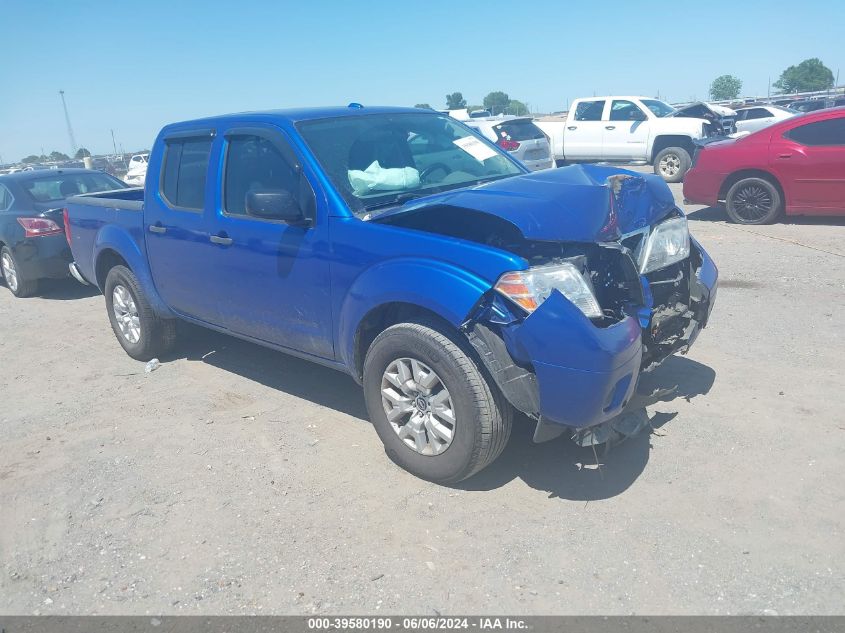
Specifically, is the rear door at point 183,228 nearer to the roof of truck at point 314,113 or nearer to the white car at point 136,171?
the roof of truck at point 314,113

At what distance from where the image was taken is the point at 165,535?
3510mm

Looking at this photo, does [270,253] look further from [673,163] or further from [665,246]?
[673,163]

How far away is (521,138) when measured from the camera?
14594mm

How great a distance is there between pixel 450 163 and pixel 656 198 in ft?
4.49

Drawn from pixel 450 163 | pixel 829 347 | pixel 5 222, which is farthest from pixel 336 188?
pixel 5 222

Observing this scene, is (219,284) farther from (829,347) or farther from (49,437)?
(829,347)

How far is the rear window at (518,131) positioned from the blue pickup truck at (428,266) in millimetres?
9623

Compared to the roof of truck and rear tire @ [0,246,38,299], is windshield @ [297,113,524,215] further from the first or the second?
rear tire @ [0,246,38,299]

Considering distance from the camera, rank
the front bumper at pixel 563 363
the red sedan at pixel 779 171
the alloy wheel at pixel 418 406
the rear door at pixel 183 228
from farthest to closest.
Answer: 1. the red sedan at pixel 779 171
2. the rear door at pixel 183 228
3. the alloy wheel at pixel 418 406
4. the front bumper at pixel 563 363

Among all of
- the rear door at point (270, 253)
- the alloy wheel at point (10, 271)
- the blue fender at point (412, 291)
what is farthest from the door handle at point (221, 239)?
the alloy wheel at point (10, 271)

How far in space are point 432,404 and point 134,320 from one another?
3515 millimetres

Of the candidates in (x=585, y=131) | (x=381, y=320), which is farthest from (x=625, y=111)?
(x=381, y=320)

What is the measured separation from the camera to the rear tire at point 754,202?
31.9ft

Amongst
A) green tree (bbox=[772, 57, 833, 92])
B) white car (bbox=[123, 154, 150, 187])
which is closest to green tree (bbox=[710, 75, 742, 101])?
green tree (bbox=[772, 57, 833, 92])
